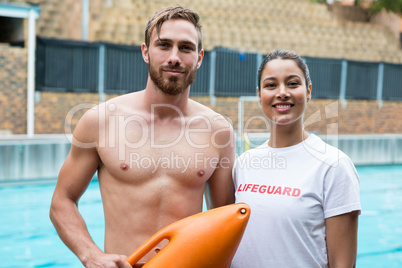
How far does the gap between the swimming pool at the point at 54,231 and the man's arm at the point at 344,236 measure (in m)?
4.50

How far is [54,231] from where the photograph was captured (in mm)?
7422

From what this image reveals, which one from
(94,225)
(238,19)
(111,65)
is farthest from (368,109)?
(94,225)

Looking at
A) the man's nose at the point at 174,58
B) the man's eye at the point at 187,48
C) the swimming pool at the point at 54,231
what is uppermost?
the man's eye at the point at 187,48

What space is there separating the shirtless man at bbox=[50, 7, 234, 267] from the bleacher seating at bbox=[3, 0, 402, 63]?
13233 millimetres

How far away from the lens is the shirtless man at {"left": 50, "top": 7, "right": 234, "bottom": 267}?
237 cm

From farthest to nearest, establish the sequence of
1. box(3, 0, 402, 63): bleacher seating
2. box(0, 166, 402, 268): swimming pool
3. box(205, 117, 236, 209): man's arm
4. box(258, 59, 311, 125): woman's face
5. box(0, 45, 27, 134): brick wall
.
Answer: box(3, 0, 402, 63): bleacher seating, box(0, 45, 27, 134): brick wall, box(0, 166, 402, 268): swimming pool, box(205, 117, 236, 209): man's arm, box(258, 59, 311, 125): woman's face

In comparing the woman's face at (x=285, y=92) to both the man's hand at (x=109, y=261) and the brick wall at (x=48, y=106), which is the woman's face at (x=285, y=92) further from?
the brick wall at (x=48, y=106)

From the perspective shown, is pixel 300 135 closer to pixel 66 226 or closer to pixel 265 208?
pixel 265 208

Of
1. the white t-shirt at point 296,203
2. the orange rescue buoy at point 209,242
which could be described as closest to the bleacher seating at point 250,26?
the white t-shirt at point 296,203

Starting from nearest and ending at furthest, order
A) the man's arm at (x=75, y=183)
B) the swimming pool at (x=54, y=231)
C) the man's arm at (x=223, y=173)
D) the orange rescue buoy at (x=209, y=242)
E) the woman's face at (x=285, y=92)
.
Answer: the orange rescue buoy at (x=209, y=242) → the woman's face at (x=285, y=92) → the man's arm at (x=75, y=183) → the man's arm at (x=223, y=173) → the swimming pool at (x=54, y=231)

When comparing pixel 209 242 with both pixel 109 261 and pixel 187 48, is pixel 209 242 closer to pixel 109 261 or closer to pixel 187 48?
pixel 109 261

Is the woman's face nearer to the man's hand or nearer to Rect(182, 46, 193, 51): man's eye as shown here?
Rect(182, 46, 193, 51): man's eye

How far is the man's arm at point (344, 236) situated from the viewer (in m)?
2.05

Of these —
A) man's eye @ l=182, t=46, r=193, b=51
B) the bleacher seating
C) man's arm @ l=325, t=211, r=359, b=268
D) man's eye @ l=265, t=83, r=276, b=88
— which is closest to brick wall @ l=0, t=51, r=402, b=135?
the bleacher seating
